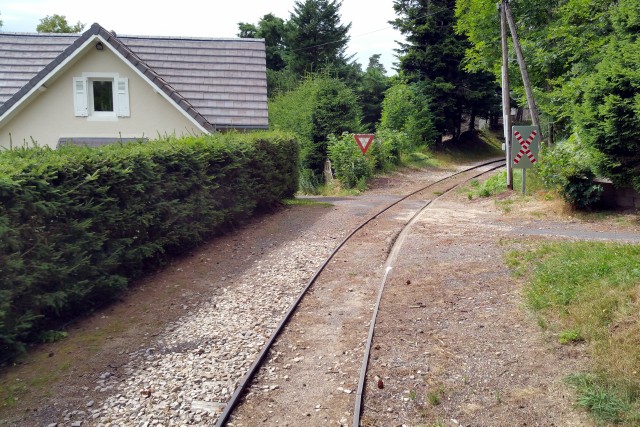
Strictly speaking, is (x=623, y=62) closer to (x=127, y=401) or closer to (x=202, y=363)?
(x=202, y=363)

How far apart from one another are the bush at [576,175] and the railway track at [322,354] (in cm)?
563

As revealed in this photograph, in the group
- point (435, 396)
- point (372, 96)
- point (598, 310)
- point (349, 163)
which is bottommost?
point (435, 396)

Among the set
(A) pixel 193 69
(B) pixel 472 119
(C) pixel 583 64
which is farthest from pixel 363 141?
(B) pixel 472 119

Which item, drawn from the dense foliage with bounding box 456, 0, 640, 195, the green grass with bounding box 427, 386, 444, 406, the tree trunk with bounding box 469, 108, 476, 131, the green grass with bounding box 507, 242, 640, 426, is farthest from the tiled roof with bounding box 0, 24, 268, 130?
the tree trunk with bounding box 469, 108, 476, 131

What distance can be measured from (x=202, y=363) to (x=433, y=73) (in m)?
38.3

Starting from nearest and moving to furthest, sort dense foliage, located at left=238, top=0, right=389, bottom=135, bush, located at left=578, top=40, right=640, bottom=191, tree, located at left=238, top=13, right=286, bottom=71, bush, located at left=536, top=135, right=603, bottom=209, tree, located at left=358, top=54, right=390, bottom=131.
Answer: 1. bush, located at left=578, top=40, right=640, bottom=191
2. bush, located at left=536, top=135, right=603, bottom=209
3. dense foliage, located at left=238, top=0, right=389, bottom=135
4. tree, located at left=358, top=54, right=390, bottom=131
5. tree, located at left=238, top=13, right=286, bottom=71

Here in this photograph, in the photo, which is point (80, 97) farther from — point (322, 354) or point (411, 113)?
point (411, 113)

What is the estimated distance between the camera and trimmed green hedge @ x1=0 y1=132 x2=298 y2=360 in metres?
6.59

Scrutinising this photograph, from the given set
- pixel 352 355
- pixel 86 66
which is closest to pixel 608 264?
pixel 352 355

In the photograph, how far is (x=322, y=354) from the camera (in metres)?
6.73

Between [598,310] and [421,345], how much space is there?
200 cm

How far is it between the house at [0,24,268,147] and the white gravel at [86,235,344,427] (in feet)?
36.3

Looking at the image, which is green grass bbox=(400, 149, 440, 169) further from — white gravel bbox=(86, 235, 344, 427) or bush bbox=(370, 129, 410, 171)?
white gravel bbox=(86, 235, 344, 427)

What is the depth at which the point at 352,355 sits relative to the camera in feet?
21.9
